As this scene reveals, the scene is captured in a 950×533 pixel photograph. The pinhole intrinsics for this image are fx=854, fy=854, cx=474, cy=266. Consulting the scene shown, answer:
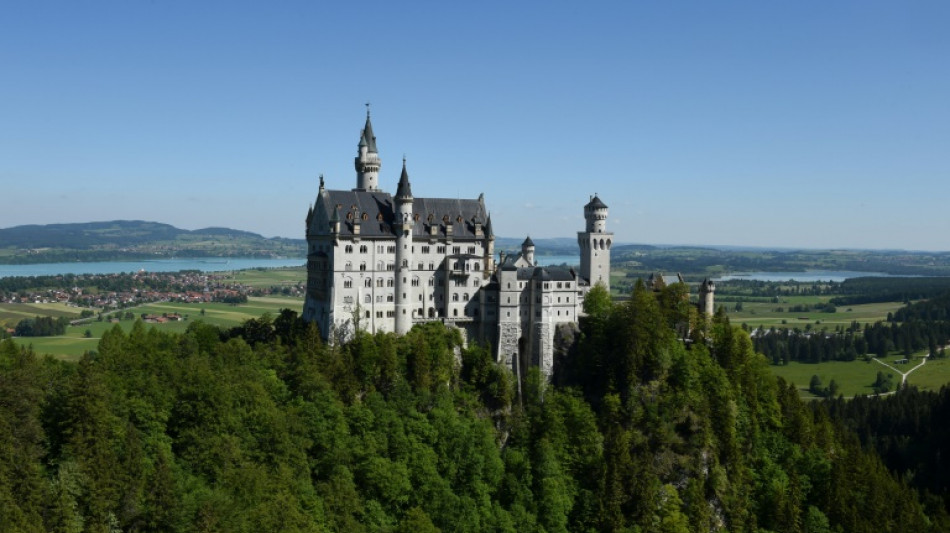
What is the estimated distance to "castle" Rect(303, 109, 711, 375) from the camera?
83.6m

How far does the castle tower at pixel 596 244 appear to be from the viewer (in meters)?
92.9

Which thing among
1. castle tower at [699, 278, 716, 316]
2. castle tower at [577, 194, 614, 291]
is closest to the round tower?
castle tower at [577, 194, 614, 291]

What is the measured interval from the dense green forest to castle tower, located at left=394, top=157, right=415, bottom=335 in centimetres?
376

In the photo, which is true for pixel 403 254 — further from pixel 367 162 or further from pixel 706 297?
pixel 706 297

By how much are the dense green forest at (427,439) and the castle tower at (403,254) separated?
12.3 feet

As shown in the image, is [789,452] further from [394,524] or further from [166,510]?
[166,510]

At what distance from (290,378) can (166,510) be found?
2289 centimetres

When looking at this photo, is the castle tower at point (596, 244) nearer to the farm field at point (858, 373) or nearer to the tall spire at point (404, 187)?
the tall spire at point (404, 187)

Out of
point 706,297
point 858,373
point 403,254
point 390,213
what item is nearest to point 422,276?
point 403,254

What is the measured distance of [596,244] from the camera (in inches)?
3664

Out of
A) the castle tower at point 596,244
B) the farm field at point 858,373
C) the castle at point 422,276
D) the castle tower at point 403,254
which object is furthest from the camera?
the farm field at point 858,373

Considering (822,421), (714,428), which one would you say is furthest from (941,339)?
(714,428)

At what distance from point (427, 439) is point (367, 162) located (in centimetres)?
3296

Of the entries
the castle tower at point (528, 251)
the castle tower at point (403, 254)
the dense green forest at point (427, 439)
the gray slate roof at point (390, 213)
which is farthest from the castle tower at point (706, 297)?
the castle tower at point (403, 254)
